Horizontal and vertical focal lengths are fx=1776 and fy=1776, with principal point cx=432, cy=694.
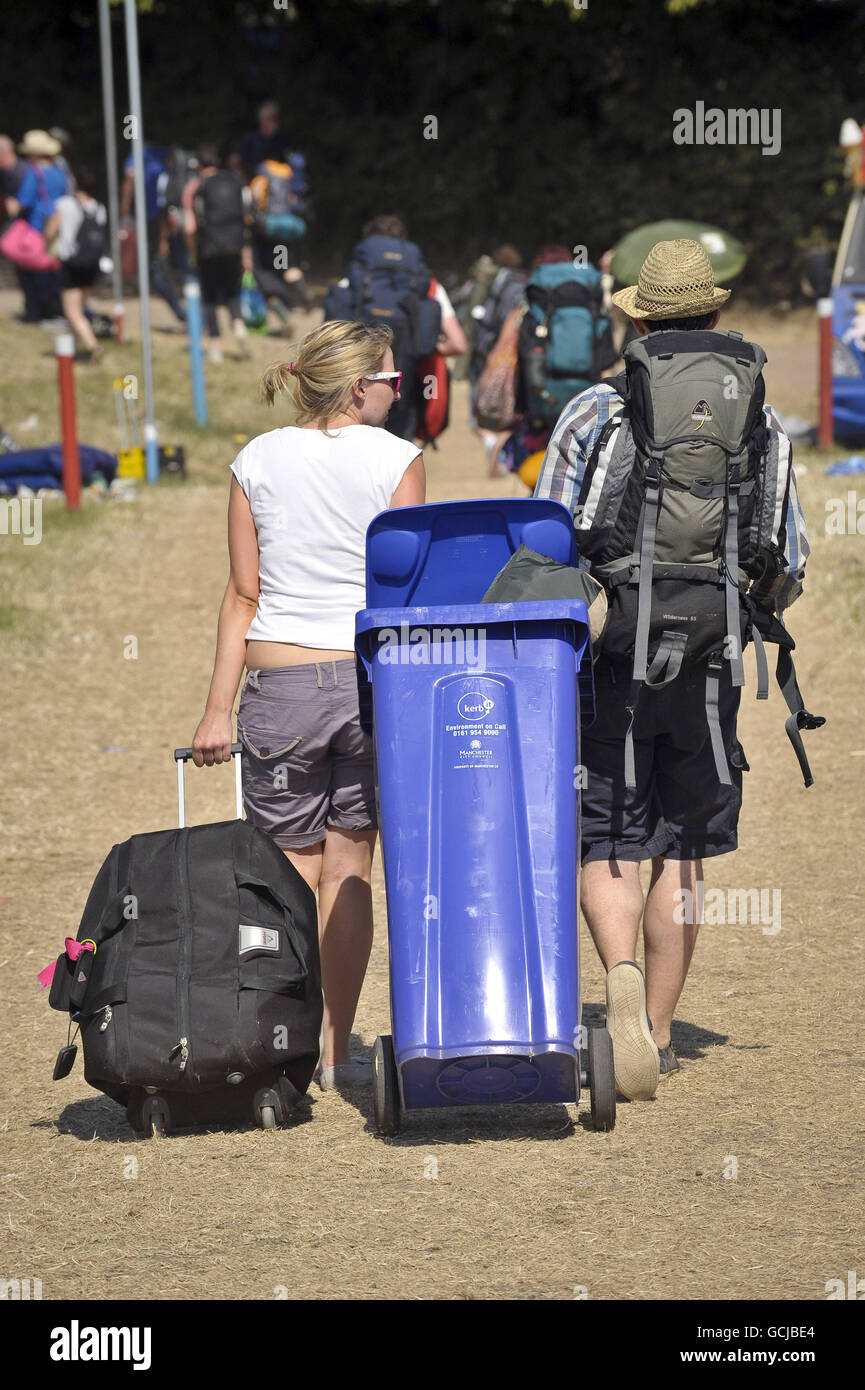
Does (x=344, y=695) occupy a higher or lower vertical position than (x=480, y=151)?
lower

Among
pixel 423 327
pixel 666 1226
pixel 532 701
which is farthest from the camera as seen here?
pixel 423 327

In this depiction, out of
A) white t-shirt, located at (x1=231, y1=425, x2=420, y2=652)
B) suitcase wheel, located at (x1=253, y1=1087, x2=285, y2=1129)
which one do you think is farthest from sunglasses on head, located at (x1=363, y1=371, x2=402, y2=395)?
suitcase wheel, located at (x1=253, y1=1087, x2=285, y2=1129)

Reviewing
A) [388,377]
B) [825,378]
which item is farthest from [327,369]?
[825,378]

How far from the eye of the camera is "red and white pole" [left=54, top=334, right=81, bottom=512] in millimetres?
11969

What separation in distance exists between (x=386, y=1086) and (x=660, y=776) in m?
0.99

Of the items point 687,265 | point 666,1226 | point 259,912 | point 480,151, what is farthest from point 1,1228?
point 480,151

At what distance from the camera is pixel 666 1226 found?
351 centimetres

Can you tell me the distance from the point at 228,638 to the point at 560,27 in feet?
80.4

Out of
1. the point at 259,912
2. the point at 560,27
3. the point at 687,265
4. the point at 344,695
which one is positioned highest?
the point at 560,27

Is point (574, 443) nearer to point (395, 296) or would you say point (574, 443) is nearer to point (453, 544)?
point (453, 544)

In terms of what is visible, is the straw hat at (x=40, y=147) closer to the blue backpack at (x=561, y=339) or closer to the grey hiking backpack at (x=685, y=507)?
the blue backpack at (x=561, y=339)

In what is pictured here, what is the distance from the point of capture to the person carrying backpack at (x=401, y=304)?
902cm

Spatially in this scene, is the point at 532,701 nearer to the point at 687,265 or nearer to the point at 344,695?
the point at 344,695

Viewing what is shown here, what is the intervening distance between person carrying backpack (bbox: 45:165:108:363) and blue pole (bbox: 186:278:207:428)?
7.10ft
